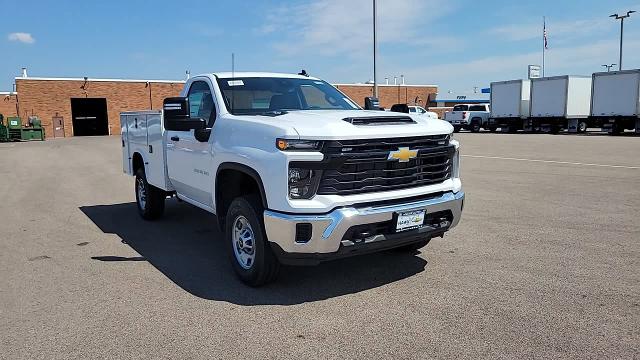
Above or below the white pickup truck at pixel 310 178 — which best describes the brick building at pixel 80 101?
above

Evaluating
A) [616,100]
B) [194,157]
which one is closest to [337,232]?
[194,157]

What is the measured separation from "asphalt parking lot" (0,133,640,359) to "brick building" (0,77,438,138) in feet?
126

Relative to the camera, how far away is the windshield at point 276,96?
5.48 m

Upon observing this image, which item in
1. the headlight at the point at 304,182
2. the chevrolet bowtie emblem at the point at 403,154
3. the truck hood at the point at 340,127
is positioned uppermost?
the truck hood at the point at 340,127

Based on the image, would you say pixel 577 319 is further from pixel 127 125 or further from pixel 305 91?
pixel 127 125

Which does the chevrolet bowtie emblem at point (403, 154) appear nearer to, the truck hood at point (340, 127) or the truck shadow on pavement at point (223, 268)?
the truck hood at point (340, 127)

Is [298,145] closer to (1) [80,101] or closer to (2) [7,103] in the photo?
(2) [7,103]

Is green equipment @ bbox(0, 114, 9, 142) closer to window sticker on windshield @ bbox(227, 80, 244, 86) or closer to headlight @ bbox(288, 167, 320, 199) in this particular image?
window sticker on windshield @ bbox(227, 80, 244, 86)

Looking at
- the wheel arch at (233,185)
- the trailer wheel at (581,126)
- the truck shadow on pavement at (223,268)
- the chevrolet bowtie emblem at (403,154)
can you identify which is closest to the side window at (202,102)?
Answer: the wheel arch at (233,185)

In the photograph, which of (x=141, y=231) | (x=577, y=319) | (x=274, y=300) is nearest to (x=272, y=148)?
(x=274, y=300)

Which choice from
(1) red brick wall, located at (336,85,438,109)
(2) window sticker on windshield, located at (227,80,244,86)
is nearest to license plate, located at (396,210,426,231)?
(2) window sticker on windshield, located at (227,80,244,86)

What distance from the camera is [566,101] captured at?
32500 mm

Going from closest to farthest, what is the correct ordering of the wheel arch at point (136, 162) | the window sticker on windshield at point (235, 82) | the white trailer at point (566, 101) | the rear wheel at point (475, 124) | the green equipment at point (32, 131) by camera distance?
1. the window sticker on windshield at point (235, 82)
2. the wheel arch at point (136, 162)
3. the white trailer at point (566, 101)
4. the green equipment at point (32, 131)
5. the rear wheel at point (475, 124)

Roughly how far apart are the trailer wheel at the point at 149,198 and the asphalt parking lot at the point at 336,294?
0.21 meters
